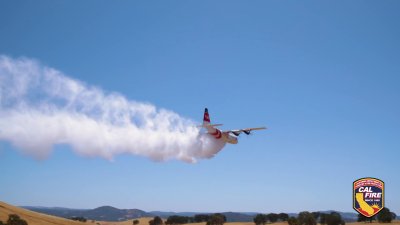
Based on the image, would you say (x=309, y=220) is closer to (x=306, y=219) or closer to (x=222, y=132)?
(x=306, y=219)

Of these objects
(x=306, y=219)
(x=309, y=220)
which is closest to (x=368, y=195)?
(x=309, y=220)

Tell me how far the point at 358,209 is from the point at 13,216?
98.4 m

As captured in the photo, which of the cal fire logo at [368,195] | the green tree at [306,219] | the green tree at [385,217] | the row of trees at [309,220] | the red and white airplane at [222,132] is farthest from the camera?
the green tree at [385,217]

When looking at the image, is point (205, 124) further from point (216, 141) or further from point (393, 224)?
point (393, 224)

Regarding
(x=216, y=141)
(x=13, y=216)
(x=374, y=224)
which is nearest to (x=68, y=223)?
(x=13, y=216)

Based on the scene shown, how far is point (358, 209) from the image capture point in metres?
66.1

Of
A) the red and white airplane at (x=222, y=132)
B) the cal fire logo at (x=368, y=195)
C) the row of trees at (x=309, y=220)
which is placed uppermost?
the red and white airplane at (x=222, y=132)

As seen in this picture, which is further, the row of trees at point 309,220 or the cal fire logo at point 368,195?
the row of trees at point 309,220

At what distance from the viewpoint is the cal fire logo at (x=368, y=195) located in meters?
66.2

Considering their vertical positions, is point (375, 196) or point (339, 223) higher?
point (375, 196)

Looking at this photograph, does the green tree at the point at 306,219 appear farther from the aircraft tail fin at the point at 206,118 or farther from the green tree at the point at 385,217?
the aircraft tail fin at the point at 206,118

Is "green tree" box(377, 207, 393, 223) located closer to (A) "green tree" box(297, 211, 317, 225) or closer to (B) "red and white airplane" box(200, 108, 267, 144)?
(A) "green tree" box(297, 211, 317, 225)

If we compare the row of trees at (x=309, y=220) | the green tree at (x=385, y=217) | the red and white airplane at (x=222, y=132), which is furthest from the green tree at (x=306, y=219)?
the red and white airplane at (x=222, y=132)

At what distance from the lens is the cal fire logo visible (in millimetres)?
66188
